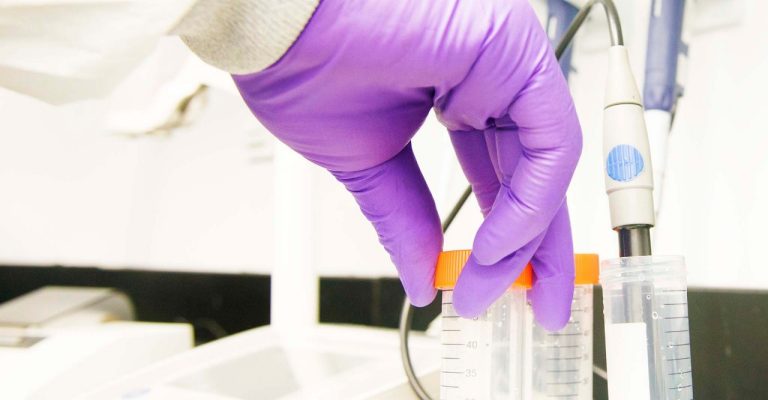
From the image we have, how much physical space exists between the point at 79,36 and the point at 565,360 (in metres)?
0.41

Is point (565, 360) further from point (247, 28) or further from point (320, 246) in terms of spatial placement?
point (320, 246)

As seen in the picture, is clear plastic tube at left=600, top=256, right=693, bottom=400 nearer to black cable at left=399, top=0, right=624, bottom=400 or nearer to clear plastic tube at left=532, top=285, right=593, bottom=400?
clear plastic tube at left=532, top=285, right=593, bottom=400

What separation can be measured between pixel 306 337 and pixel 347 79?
544 millimetres

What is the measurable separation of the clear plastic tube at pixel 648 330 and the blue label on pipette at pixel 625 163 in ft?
0.21

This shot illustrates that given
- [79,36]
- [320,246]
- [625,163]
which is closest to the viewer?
[79,36]

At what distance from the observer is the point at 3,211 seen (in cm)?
167

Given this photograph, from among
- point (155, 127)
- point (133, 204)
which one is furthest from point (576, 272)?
point (133, 204)

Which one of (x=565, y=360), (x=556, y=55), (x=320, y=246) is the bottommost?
(x=565, y=360)

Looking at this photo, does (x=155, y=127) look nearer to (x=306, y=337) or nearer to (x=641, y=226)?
(x=306, y=337)

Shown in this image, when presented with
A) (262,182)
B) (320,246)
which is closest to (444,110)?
(320,246)

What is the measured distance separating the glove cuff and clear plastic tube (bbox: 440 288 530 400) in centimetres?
24

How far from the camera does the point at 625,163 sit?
46 centimetres

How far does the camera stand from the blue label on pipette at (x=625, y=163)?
46 centimetres

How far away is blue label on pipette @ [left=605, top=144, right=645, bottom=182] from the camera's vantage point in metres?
0.46
